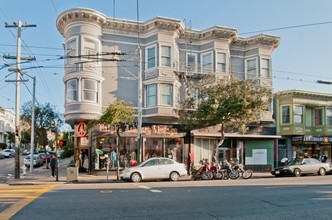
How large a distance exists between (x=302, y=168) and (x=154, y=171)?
11.6 meters

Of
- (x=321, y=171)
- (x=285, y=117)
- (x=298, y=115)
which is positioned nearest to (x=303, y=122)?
(x=298, y=115)

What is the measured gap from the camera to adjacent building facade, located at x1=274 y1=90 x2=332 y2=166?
1297 inches

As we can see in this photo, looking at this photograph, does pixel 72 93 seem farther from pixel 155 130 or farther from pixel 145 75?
pixel 155 130

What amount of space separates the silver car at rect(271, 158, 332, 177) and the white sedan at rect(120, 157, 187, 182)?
812 cm

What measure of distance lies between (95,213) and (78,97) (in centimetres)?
1770

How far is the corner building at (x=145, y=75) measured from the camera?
2639 centimetres

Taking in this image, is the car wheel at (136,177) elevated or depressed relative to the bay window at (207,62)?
depressed

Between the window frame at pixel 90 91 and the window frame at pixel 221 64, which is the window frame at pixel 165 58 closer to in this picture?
the window frame at pixel 221 64

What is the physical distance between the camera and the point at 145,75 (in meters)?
28.2

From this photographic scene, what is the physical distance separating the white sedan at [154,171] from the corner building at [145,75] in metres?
4.03

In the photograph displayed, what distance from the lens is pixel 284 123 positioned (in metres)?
32.9

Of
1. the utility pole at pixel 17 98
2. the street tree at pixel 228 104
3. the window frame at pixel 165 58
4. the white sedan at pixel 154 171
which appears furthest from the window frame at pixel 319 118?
the utility pole at pixel 17 98

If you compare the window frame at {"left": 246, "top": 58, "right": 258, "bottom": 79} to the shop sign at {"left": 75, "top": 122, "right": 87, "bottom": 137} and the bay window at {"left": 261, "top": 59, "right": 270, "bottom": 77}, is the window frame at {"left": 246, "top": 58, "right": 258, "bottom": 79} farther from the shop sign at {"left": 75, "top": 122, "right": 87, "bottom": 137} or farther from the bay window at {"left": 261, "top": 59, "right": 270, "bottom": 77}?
the shop sign at {"left": 75, "top": 122, "right": 87, "bottom": 137}

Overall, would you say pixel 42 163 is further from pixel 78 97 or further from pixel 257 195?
pixel 257 195
